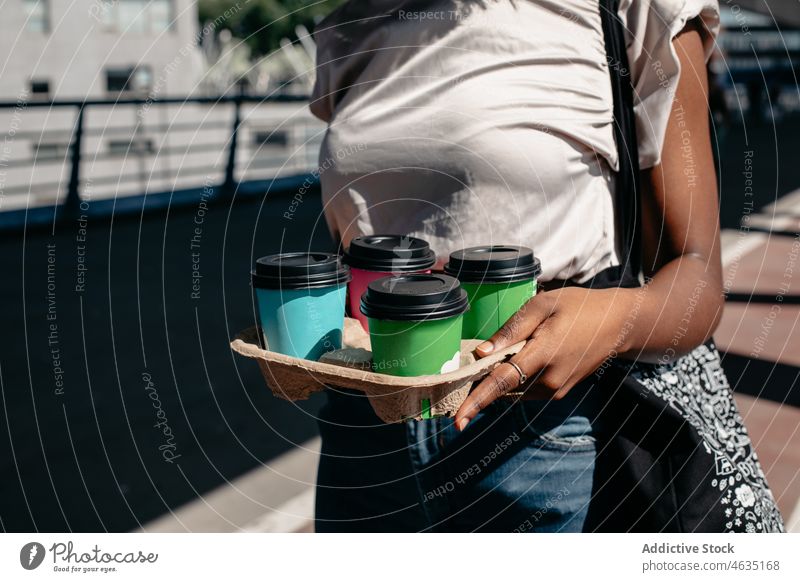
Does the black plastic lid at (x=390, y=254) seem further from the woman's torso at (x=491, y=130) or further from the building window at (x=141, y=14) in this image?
the building window at (x=141, y=14)

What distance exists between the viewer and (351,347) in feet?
4.19

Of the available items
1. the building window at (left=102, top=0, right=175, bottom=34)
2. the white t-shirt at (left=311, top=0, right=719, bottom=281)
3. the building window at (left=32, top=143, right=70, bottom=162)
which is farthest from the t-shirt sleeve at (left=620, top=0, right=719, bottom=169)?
the building window at (left=102, top=0, right=175, bottom=34)

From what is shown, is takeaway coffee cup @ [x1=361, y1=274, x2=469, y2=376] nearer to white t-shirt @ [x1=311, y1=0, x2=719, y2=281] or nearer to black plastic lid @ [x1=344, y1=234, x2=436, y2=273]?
black plastic lid @ [x1=344, y1=234, x2=436, y2=273]

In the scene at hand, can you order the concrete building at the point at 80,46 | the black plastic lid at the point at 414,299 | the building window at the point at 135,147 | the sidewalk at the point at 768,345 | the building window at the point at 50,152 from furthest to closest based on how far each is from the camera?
the concrete building at the point at 80,46, the building window at the point at 50,152, the building window at the point at 135,147, the sidewalk at the point at 768,345, the black plastic lid at the point at 414,299

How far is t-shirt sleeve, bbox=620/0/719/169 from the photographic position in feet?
4.10

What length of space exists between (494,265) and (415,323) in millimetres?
154

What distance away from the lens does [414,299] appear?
1.11m

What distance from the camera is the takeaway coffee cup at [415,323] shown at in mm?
1109

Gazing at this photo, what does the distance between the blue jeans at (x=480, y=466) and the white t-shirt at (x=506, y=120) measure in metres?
0.24

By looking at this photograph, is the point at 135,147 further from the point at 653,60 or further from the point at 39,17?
the point at 653,60

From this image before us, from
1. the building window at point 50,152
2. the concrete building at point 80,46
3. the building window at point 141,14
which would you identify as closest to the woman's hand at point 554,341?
the building window at point 50,152

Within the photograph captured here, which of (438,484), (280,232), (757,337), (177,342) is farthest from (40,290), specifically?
(438,484)

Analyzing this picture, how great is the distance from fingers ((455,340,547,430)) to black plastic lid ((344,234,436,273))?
213 millimetres
